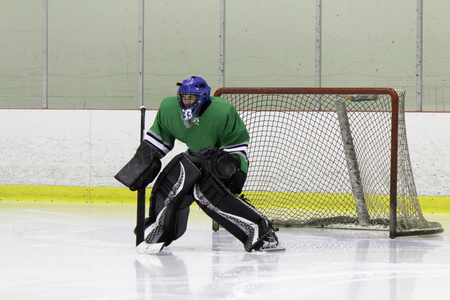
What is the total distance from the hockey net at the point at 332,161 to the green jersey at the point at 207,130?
149 cm

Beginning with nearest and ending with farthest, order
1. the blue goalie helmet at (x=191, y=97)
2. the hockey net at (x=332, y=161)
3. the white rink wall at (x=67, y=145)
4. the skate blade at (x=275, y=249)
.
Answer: the blue goalie helmet at (x=191, y=97) → the skate blade at (x=275, y=249) → the hockey net at (x=332, y=161) → the white rink wall at (x=67, y=145)

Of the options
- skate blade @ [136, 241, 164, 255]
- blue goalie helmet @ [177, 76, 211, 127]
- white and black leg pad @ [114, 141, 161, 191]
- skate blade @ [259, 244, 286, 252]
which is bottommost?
skate blade @ [259, 244, 286, 252]

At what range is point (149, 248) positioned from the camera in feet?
17.4

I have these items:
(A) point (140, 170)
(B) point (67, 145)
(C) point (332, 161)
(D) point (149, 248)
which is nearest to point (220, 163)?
(A) point (140, 170)

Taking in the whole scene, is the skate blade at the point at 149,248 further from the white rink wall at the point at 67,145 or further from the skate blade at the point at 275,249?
the white rink wall at the point at 67,145

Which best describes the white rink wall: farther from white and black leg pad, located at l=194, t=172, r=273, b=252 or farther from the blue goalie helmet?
the blue goalie helmet

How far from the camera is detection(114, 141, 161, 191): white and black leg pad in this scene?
520cm

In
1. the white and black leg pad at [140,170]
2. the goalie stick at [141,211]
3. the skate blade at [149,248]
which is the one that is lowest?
the skate blade at [149,248]

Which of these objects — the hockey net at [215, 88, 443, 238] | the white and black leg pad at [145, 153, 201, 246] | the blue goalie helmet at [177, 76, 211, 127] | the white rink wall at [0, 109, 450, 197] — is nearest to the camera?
the blue goalie helmet at [177, 76, 211, 127]

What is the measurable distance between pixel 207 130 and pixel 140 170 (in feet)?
1.59

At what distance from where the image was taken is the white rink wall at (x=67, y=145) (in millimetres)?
8922

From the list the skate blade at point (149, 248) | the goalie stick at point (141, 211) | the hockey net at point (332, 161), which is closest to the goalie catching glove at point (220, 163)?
the goalie stick at point (141, 211)

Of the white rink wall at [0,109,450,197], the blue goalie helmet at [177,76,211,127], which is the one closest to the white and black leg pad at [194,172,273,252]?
the blue goalie helmet at [177,76,211,127]

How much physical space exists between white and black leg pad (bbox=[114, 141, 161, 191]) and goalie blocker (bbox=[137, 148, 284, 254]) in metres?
0.15
